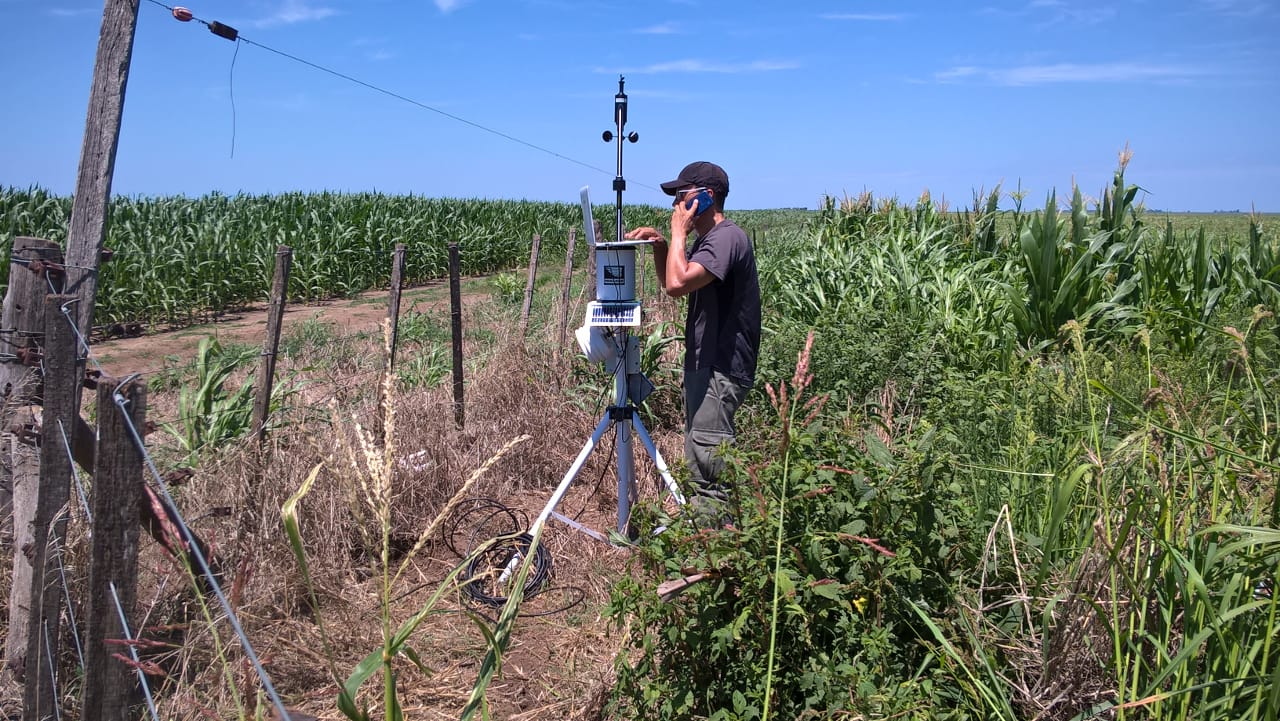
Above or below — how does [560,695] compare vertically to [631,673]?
below

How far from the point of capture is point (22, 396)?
281cm

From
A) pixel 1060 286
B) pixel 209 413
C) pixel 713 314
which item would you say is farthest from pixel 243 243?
pixel 713 314

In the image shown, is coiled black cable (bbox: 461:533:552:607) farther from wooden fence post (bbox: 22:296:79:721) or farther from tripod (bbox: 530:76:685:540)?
wooden fence post (bbox: 22:296:79:721)

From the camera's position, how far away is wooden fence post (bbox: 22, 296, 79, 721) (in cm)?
247

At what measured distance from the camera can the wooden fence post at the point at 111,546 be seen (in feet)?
6.56

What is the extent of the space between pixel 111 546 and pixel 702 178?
111 inches

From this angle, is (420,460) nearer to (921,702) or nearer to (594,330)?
(594,330)

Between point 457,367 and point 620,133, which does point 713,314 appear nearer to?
point 620,133

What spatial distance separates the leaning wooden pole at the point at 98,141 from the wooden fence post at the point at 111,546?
1.03m

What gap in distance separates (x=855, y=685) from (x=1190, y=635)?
83 centimetres

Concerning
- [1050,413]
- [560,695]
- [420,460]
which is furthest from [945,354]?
[560,695]

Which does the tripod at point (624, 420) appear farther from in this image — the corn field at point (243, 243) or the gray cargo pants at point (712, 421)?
the corn field at point (243, 243)

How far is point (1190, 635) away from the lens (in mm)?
2047

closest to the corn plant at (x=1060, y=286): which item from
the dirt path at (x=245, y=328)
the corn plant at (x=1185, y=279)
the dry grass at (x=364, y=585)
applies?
the corn plant at (x=1185, y=279)
